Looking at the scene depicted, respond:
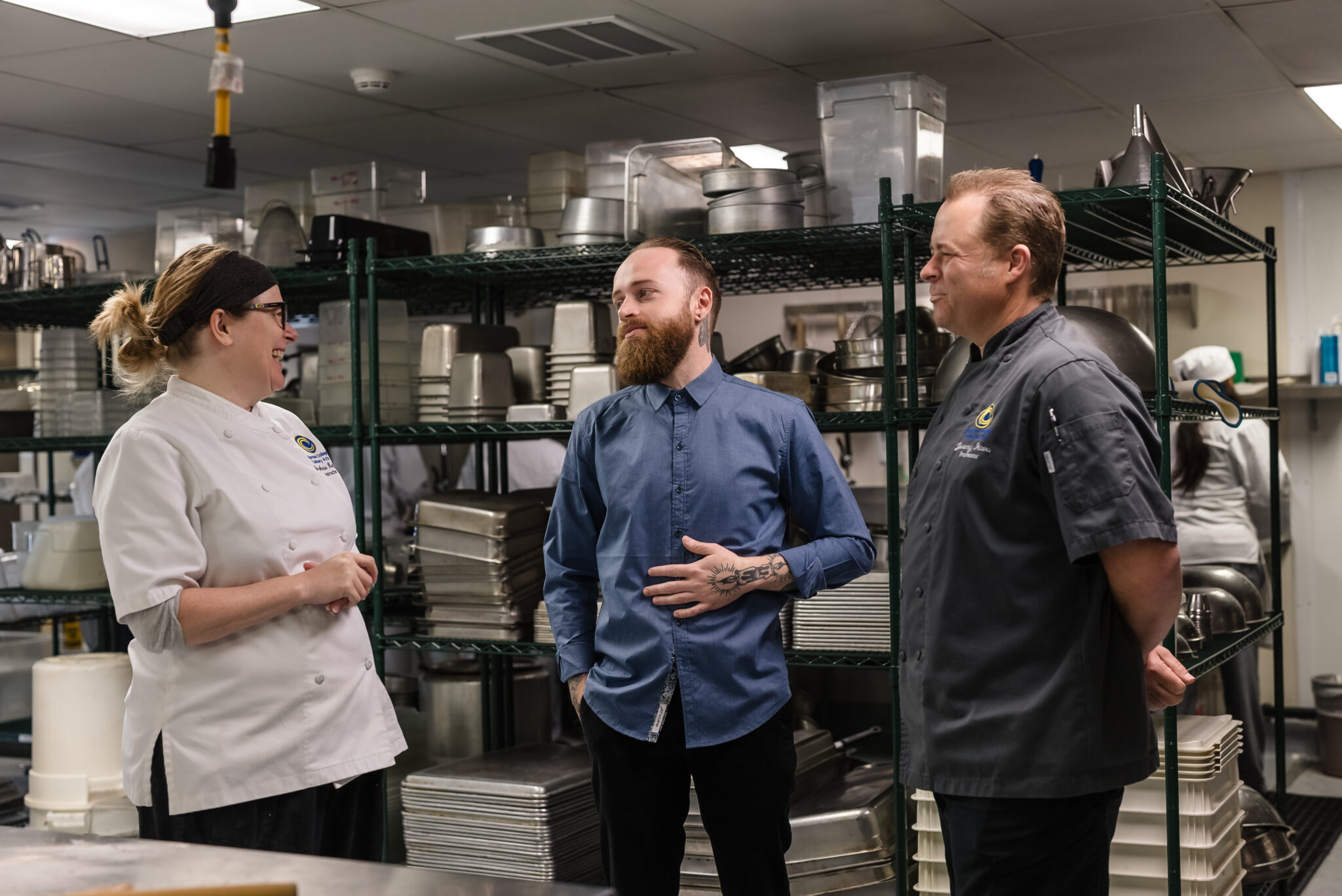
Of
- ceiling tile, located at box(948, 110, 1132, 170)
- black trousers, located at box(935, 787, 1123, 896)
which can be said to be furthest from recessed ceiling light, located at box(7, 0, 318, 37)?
black trousers, located at box(935, 787, 1123, 896)

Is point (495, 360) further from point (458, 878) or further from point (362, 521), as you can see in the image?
point (458, 878)

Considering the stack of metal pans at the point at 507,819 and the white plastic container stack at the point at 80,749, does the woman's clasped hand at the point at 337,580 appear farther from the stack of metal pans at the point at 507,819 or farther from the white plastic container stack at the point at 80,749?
the white plastic container stack at the point at 80,749

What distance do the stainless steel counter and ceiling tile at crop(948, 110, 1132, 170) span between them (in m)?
4.47

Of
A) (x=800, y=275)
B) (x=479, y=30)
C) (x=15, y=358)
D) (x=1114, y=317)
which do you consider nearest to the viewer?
(x=1114, y=317)

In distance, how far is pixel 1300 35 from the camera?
4176mm

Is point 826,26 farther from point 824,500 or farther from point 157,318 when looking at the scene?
point 157,318

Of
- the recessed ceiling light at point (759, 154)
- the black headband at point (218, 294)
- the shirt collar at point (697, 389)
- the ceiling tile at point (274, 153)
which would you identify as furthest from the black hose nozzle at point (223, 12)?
the recessed ceiling light at point (759, 154)

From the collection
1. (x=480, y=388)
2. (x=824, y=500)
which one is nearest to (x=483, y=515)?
(x=480, y=388)

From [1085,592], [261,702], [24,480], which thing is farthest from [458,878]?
[24,480]

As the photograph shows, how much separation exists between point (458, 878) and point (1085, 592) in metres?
1.02

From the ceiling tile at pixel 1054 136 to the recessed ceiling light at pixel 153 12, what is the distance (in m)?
2.78

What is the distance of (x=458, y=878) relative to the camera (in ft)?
4.96

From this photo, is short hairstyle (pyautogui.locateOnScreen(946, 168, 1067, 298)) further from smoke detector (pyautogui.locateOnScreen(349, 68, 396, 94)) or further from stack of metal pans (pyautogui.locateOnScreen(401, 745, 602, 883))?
smoke detector (pyautogui.locateOnScreen(349, 68, 396, 94))

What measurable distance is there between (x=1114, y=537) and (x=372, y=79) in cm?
336
